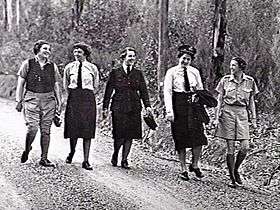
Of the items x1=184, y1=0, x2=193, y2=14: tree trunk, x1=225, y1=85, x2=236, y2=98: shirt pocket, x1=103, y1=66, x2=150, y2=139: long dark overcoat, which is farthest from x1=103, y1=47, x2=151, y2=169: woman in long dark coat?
x1=184, y1=0, x2=193, y2=14: tree trunk

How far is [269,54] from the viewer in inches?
546

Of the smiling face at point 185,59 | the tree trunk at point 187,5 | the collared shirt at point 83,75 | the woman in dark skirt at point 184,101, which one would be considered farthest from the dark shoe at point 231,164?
the tree trunk at point 187,5

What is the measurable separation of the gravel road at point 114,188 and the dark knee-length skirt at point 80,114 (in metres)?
0.63

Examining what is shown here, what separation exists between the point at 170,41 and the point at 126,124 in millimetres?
6964

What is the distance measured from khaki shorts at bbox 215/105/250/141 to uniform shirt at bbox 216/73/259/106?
4.3 inches

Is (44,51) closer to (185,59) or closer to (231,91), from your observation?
(185,59)

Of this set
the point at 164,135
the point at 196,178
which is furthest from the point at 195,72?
the point at 164,135

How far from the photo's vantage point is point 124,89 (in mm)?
10133

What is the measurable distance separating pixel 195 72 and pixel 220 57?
4.51m

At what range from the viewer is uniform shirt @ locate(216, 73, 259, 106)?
9.18m

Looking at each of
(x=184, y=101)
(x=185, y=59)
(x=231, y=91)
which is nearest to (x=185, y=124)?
(x=184, y=101)

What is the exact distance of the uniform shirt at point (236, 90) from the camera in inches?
361

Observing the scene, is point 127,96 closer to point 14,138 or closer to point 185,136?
point 185,136

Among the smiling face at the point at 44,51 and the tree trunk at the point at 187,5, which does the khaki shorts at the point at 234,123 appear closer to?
the smiling face at the point at 44,51
